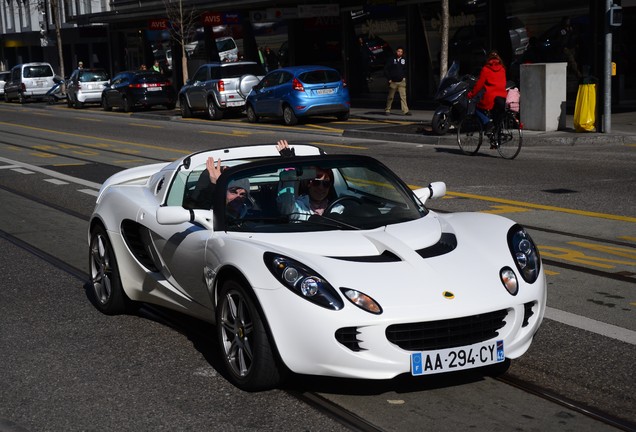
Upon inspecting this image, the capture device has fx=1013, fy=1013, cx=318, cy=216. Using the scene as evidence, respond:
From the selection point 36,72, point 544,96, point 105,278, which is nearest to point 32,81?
point 36,72

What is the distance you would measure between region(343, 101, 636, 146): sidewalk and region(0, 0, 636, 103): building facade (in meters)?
1.46

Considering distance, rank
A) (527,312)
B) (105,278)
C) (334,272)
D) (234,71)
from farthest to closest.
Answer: (234,71)
(105,278)
(527,312)
(334,272)

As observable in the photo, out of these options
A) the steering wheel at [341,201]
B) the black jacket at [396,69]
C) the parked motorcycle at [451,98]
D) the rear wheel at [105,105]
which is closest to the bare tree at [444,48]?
the parked motorcycle at [451,98]

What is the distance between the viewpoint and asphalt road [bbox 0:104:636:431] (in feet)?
16.6

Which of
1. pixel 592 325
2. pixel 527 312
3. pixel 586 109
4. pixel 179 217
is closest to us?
pixel 527 312

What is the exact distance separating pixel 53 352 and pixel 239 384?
5.32 feet

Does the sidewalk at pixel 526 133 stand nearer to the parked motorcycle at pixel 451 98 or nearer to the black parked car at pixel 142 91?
the parked motorcycle at pixel 451 98

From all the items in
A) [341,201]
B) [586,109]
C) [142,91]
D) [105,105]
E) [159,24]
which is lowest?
[105,105]

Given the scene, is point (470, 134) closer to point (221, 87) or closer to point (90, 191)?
point (90, 191)

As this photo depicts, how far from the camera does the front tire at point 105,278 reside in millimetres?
7324

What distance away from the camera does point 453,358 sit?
5.03m

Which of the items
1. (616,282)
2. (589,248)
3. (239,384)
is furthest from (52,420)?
(589,248)

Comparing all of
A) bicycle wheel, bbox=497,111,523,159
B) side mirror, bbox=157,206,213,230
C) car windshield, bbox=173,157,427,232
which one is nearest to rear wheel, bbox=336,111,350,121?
bicycle wheel, bbox=497,111,523,159

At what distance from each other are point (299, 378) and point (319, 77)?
71.8 ft
